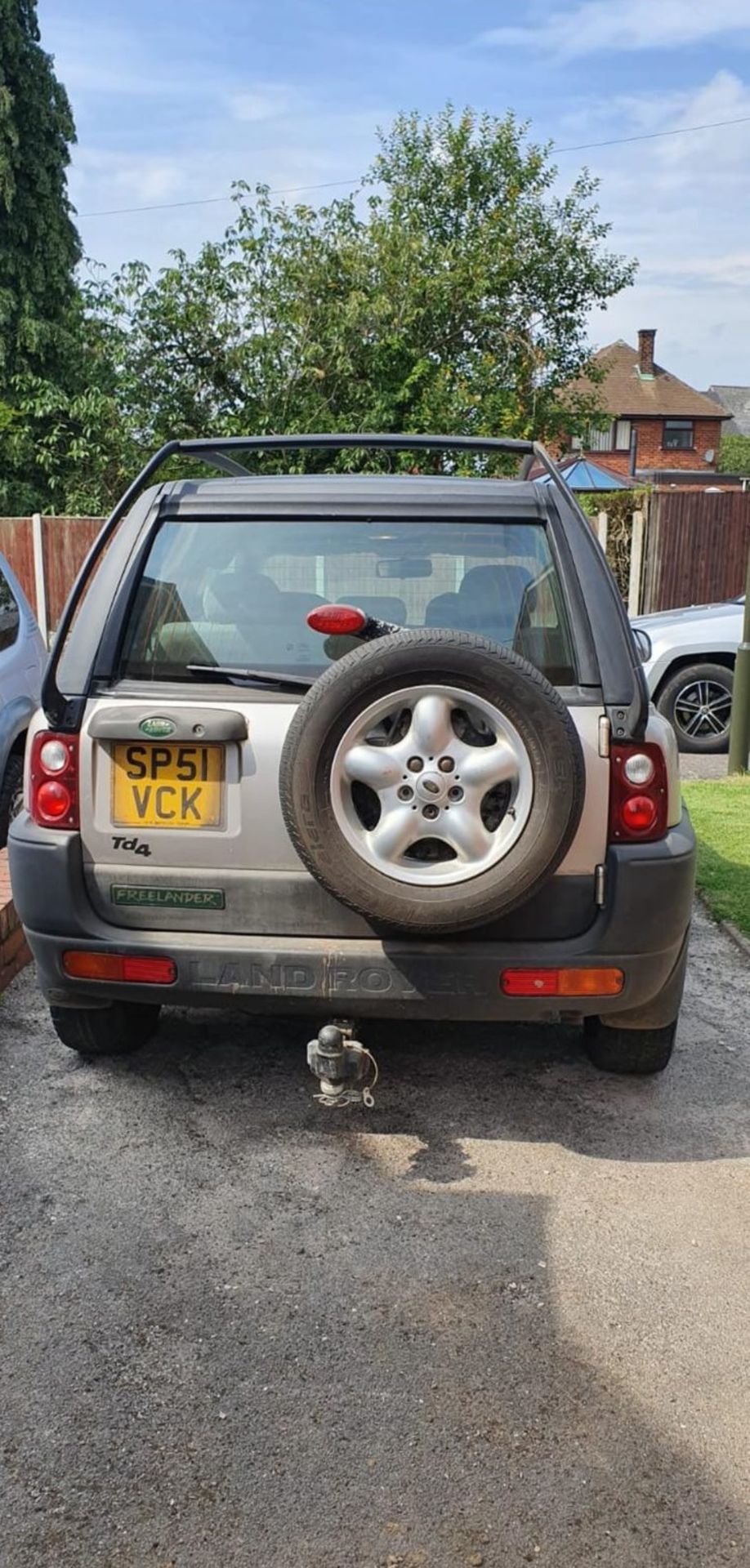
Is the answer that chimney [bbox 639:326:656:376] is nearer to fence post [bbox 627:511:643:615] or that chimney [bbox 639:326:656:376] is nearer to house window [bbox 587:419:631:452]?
house window [bbox 587:419:631:452]

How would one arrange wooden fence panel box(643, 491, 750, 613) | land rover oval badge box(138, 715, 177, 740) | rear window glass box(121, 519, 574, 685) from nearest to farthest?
land rover oval badge box(138, 715, 177, 740) → rear window glass box(121, 519, 574, 685) → wooden fence panel box(643, 491, 750, 613)

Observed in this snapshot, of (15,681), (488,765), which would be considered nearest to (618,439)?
(15,681)

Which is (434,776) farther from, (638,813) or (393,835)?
(638,813)

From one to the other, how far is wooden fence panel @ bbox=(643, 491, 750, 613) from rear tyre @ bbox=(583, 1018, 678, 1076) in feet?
40.7

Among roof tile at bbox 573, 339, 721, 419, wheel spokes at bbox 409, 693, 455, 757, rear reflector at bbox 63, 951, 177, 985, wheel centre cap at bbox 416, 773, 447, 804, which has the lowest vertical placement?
rear reflector at bbox 63, 951, 177, 985

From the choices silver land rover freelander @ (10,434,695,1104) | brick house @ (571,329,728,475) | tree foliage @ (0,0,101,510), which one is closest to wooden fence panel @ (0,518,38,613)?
tree foliage @ (0,0,101,510)

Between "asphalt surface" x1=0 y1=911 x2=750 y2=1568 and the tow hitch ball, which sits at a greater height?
the tow hitch ball

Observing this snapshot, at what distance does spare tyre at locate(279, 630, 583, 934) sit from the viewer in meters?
2.99

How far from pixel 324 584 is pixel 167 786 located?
Answer: 2.47ft

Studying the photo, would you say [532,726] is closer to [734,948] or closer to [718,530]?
[734,948]

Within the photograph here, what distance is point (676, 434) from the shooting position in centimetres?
5522

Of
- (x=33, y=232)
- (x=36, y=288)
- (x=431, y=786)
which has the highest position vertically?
(x=33, y=232)

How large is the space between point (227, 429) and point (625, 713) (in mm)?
15359

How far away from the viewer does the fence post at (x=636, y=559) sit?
15.5m
